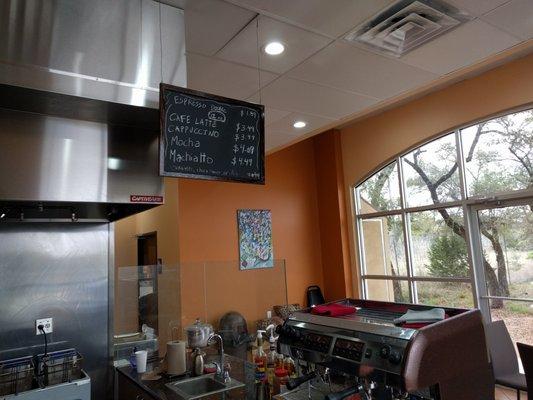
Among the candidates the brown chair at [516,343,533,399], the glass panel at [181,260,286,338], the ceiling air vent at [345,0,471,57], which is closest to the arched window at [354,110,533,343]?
the glass panel at [181,260,286,338]

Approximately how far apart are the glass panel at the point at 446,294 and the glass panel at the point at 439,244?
130 millimetres

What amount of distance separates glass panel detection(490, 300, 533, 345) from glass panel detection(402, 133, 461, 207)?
139 cm

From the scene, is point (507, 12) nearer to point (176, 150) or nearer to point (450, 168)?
point (176, 150)

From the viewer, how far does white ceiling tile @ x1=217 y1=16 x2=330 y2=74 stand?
214 centimetres

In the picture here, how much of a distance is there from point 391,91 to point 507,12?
1.05 meters

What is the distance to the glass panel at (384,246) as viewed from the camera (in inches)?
228

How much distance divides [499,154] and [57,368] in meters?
4.88

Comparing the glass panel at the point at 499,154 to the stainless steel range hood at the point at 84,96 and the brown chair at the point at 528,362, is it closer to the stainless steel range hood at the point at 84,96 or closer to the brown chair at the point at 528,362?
the brown chair at the point at 528,362

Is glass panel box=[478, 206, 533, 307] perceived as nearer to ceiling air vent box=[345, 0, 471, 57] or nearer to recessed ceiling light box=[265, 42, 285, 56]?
ceiling air vent box=[345, 0, 471, 57]

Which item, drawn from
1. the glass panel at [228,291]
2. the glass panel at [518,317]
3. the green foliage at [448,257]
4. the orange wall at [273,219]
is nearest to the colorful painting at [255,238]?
the orange wall at [273,219]

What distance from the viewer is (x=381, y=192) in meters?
6.02

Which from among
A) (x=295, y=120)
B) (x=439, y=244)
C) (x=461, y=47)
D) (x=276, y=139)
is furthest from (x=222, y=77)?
(x=439, y=244)

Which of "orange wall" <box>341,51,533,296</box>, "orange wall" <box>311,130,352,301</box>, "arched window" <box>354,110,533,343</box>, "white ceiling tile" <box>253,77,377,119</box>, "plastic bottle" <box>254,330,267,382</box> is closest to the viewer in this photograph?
"plastic bottle" <box>254,330,267,382</box>

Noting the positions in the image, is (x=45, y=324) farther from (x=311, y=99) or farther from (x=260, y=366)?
(x=311, y=99)
